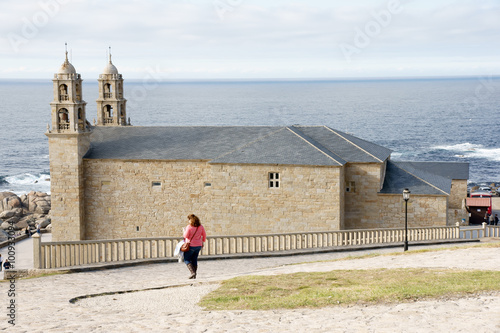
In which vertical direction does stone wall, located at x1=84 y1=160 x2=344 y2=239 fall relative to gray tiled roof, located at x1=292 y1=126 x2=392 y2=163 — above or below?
below

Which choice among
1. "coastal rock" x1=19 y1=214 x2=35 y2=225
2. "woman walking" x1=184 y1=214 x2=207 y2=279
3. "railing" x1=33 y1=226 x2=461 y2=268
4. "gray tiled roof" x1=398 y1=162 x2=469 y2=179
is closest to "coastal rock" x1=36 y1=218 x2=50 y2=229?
"coastal rock" x1=19 y1=214 x2=35 y2=225

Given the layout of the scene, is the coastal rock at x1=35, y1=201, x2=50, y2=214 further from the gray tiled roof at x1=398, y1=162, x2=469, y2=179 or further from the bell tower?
the gray tiled roof at x1=398, y1=162, x2=469, y2=179

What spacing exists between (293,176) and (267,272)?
1406 cm

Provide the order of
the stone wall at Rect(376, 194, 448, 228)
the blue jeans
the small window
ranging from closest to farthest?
the blue jeans, the small window, the stone wall at Rect(376, 194, 448, 228)

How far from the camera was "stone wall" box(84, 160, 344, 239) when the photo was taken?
33688 mm

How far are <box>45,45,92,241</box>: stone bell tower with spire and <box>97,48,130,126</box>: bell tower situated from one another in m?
8.13

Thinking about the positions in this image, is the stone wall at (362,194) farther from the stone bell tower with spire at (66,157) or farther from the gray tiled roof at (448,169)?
the stone bell tower with spire at (66,157)

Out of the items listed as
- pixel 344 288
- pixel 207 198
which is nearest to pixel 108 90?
pixel 207 198

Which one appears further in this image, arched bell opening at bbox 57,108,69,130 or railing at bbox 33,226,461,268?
arched bell opening at bbox 57,108,69,130

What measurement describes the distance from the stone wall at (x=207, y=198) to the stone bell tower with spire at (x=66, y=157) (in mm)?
875

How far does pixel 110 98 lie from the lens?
4547 centimetres

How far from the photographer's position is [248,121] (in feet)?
496

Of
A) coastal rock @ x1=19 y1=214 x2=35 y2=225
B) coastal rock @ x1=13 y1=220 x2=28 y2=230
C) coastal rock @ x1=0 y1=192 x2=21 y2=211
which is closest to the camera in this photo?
coastal rock @ x1=13 y1=220 x2=28 y2=230

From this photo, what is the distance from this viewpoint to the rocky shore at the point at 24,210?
5381 cm
